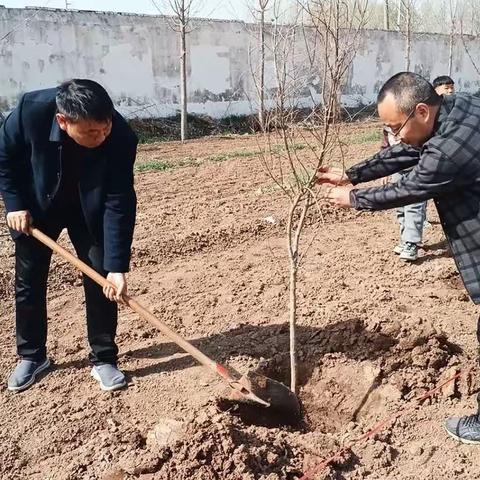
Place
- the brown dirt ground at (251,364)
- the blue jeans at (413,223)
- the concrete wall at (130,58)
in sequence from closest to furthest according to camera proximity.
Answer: the brown dirt ground at (251,364)
the blue jeans at (413,223)
the concrete wall at (130,58)

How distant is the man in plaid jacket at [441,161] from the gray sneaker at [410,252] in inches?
108

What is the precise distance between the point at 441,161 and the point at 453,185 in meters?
0.14

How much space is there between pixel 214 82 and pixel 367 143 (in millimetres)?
7384

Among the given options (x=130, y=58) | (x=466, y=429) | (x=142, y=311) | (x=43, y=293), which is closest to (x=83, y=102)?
(x=142, y=311)

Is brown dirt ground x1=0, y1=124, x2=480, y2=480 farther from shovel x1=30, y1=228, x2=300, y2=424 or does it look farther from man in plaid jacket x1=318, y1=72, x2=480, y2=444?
man in plaid jacket x1=318, y1=72, x2=480, y2=444

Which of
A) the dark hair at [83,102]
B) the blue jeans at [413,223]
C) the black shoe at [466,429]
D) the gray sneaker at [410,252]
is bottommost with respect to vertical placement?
the black shoe at [466,429]

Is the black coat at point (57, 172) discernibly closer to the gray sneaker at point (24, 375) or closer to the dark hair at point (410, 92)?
the gray sneaker at point (24, 375)

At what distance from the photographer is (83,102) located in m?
2.84

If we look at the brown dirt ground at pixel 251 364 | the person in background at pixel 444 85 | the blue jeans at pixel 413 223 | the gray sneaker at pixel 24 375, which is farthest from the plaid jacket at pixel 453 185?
the person in background at pixel 444 85

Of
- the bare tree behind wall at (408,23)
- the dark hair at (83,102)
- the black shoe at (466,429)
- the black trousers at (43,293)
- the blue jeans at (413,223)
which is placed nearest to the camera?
the dark hair at (83,102)

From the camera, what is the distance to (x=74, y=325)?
14.7ft

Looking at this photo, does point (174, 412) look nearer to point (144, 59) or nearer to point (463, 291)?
point (463, 291)

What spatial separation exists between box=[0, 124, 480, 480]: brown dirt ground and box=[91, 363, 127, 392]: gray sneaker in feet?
0.14

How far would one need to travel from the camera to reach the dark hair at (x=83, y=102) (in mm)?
2842
